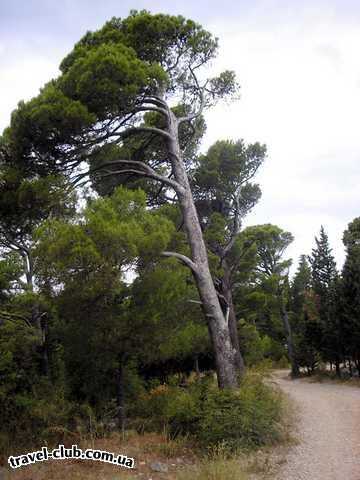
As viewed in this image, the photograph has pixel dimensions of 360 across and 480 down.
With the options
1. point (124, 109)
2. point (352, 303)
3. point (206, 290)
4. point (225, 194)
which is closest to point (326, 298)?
point (352, 303)

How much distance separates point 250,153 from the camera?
12.9 metres

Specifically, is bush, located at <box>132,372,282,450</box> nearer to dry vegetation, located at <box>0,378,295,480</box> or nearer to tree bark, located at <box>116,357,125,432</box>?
dry vegetation, located at <box>0,378,295,480</box>

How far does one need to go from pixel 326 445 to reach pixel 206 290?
330 centimetres

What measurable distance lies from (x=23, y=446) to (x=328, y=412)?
689 centimetres

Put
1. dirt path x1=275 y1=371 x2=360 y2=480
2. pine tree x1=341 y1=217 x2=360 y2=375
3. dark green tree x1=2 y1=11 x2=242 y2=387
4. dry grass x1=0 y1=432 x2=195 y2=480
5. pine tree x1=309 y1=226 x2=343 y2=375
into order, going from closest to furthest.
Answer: dirt path x1=275 y1=371 x2=360 y2=480, dry grass x1=0 y1=432 x2=195 y2=480, dark green tree x1=2 y1=11 x2=242 y2=387, pine tree x1=341 y1=217 x2=360 y2=375, pine tree x1=309 y1=226 x2=343 y2=375

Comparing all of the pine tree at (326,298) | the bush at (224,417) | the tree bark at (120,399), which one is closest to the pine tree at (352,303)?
the pine tree at (326,298)

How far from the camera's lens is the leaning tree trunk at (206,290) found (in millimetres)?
7125


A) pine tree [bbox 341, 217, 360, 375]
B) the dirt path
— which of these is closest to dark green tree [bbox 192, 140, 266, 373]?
the dirt path

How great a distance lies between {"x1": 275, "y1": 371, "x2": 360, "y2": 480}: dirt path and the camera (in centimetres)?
496

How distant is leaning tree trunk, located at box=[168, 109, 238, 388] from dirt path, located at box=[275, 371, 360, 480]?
1649 mm

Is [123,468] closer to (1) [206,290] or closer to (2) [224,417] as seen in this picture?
(2) [224,417]

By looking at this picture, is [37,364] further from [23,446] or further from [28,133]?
[28,133]

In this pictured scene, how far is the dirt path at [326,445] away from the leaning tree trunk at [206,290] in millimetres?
1649

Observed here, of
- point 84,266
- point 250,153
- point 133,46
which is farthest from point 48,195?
point 250,153
